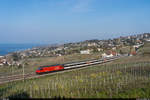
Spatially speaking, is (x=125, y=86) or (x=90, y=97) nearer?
(x=90, y=97)

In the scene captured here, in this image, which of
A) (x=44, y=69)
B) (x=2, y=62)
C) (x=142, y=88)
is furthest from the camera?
(x=2, y=62)

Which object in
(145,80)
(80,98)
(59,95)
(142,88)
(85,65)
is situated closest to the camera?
(80,98)

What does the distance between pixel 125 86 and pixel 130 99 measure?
3.04m

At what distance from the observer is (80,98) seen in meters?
11.7

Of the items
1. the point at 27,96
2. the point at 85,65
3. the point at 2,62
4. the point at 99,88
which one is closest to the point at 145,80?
the point at 99,88

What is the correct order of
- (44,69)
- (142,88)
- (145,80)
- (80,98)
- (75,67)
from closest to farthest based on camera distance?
(80,98), (142,88), (145,80), (44,69), (75,67)

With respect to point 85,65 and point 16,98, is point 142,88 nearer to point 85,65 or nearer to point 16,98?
point 16,98

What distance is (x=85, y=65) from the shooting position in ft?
131

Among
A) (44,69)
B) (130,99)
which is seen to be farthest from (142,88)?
(44,69)

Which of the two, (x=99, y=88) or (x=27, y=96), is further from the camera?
(x=99, y=88)

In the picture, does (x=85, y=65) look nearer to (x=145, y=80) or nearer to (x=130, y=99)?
(x=145, y=80)

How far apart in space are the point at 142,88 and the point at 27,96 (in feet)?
30.7

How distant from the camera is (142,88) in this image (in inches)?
564

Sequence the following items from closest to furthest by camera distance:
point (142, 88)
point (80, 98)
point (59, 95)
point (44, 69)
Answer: point (80, 98), point (59, 95), point (142, 88), point (44, 69)
